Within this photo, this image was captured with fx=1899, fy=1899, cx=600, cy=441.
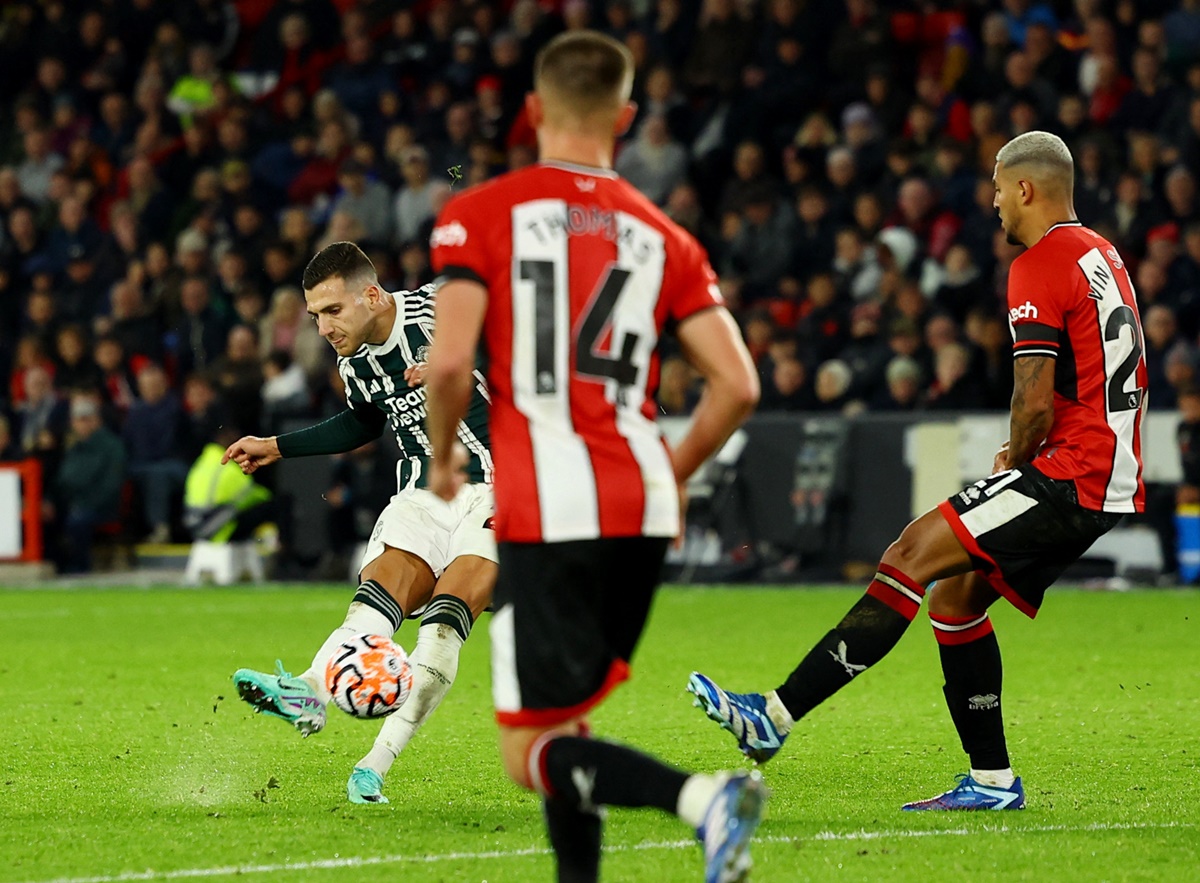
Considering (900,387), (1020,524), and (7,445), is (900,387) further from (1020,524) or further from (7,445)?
(1020,524)

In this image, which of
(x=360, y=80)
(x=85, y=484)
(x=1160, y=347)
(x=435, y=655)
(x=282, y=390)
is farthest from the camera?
(x=360, y=80)

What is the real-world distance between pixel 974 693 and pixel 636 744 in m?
1.79

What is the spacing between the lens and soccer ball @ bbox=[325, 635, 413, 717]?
5.68 meters

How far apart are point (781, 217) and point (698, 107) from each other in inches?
98.4

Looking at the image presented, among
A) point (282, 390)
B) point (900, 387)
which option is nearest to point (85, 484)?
point (282, 390)

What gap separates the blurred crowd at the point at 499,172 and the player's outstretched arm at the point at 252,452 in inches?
384

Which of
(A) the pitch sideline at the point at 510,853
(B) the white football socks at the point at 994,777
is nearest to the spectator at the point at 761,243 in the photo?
(B) the white football socks at the point at 994,777

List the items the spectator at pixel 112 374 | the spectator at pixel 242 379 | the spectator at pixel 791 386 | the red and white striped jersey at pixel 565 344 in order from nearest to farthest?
the red and white striped jersey at pixel 565 344 < the spectator at pixel 791 386 < the spectator at pixel 242 379 < the spectator at pixel 112 374

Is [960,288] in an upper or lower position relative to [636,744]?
upper

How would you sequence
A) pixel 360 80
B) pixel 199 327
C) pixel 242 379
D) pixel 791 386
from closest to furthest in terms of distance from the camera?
1. pixel 791 386
2. pixel 242 379
3. pixel 199 327
4. pixel 360 80

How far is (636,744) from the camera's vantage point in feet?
24.6

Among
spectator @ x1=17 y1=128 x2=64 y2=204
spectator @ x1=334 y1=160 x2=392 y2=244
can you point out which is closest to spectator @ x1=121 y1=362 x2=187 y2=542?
spectator @ x1=334 y1=160 x2=392 y2=244

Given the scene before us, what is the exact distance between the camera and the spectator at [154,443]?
707 inches

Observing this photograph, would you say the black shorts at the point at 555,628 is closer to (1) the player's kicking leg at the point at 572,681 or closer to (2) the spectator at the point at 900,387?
(1) the player's kicking leg at the point at 572,681
